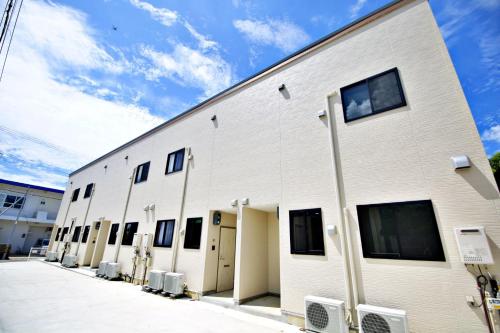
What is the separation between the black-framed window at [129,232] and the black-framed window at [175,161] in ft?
9.88

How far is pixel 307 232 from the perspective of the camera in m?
4.53

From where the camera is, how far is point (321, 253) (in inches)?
165

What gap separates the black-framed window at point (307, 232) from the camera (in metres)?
4.32

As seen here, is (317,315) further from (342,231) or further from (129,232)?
(129,232)

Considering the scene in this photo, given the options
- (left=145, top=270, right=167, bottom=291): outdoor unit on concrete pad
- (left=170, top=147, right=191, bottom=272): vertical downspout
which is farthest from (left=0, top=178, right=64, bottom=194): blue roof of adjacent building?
(left=170, top=147, right=191, bottom=272): vertical downspout

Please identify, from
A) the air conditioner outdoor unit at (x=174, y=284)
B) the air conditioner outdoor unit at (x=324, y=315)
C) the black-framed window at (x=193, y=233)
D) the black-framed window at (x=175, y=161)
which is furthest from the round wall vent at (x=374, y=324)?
the black-framed window at (x=175, y=161)

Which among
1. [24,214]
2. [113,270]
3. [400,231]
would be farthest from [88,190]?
[400,231]

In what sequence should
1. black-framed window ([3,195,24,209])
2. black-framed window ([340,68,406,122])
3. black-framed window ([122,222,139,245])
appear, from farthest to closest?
1. black-framed window ([3,195,24,209])
2. black-framed window ([122,222,139,245])
3. black-framed window ([340,68,406,122])

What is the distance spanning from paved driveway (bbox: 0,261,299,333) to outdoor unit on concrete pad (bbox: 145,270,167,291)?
310 mm

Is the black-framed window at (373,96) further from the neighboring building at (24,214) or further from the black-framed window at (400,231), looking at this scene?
the neighboring building at (24,214)

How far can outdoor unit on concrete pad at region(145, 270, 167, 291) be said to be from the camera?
6707 millimetres

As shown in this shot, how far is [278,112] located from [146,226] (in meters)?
7.15

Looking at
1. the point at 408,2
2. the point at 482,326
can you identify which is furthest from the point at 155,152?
the point at 482,326

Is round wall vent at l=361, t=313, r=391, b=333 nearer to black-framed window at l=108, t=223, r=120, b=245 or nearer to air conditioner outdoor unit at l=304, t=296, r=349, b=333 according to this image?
air conditioner outdoor unit at l=304, t=296, r=349, b=333
